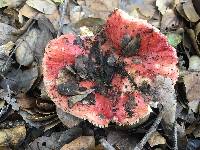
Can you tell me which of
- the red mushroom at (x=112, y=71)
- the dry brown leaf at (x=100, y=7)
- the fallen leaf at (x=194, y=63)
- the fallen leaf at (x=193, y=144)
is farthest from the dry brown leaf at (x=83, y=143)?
the dry brown leaf at (x=100, y=7)

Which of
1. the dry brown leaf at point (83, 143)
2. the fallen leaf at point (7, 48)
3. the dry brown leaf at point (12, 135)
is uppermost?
the fallen leaf at point (7, 48)

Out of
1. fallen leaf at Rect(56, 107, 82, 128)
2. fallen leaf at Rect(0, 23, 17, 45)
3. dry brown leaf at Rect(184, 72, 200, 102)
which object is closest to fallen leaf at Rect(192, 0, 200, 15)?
dry brown leaf at Rect(184, 72, 200, 102)

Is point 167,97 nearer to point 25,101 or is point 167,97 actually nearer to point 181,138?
point 181,138

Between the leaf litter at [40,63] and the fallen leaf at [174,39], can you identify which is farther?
the fallen leaf at [174,39]

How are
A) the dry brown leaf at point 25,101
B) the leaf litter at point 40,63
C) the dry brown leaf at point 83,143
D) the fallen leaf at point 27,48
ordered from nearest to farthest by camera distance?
the dry brown leaf at point 83,143, the leaf litter at point 40,63, the dry brown leaf at point 25,101, the fallen leaf at point 27,48

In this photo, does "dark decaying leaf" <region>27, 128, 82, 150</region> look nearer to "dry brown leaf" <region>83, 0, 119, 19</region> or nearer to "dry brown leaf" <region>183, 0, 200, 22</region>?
"dry brown leaf" <region>83, 0, 119, 19</region>

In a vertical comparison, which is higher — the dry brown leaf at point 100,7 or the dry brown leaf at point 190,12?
the dry brown leaf at point 190,12

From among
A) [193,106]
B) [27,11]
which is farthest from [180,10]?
[27,11]

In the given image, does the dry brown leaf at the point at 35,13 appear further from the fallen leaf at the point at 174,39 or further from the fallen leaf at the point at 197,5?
the fallen leaf at the point at 197,5
